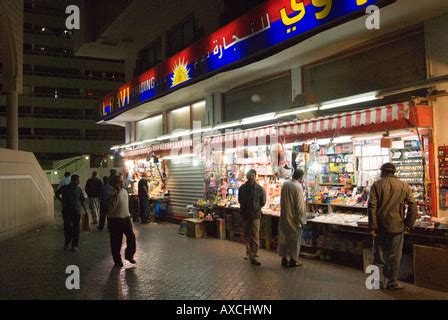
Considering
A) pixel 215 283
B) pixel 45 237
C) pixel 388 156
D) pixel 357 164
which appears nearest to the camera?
pixel 215 283

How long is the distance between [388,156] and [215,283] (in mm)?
4810

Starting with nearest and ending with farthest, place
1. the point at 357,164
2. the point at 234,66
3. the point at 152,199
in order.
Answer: the point at 357,164
the point at 234,66
the point at 152,199

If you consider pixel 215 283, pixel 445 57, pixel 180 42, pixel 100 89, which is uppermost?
pixel 100 89

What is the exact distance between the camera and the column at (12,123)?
1745 cm

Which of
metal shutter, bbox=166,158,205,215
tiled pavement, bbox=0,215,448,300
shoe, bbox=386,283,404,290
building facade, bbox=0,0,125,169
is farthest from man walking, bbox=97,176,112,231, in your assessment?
building facade, bbox=0,0,125,169

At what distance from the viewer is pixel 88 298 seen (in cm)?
692

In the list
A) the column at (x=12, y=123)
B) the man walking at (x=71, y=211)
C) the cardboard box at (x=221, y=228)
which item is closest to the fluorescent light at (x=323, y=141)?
the cardboard box at (x=221, y=228)

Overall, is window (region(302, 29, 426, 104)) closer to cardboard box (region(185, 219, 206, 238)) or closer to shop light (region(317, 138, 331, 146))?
shop light (region(317, 138, 331, 146))

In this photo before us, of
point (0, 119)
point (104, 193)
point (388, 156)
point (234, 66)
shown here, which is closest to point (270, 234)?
point (388, 156)

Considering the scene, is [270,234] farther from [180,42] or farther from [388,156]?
[180,42]

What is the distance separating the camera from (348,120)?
354 inches

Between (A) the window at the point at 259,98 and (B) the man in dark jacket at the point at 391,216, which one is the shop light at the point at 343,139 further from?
(A) the window at the point at 259,98

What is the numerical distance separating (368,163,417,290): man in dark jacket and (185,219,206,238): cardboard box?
6.85 metres

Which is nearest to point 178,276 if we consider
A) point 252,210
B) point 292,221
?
point 252,210
